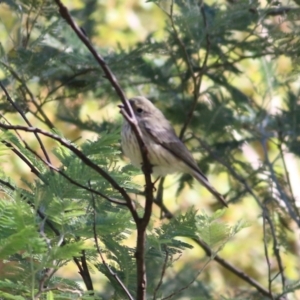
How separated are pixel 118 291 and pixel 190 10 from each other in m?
2.22

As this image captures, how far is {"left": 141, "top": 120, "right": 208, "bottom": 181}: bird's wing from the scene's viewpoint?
406cm

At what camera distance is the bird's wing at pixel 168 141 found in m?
4.06

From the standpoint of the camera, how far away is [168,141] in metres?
4.09

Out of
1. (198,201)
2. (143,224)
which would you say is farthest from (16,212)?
(198,201)

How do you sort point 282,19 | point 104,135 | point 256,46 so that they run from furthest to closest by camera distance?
1. point 256,46
2. point 282,19
3. point 104,135

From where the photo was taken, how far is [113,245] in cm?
237

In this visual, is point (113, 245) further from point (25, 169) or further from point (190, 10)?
point (25, 169)

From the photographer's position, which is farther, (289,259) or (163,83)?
(289,259)

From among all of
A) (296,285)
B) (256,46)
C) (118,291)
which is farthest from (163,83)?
(118,291)

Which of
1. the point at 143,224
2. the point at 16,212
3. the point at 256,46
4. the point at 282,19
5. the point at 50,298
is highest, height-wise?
the point at 256,46

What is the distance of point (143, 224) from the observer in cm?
199

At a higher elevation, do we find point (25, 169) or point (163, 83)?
point (25, 169)

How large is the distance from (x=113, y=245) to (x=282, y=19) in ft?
6.92

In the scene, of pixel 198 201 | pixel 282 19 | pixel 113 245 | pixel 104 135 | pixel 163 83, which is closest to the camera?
pixel 104 135
